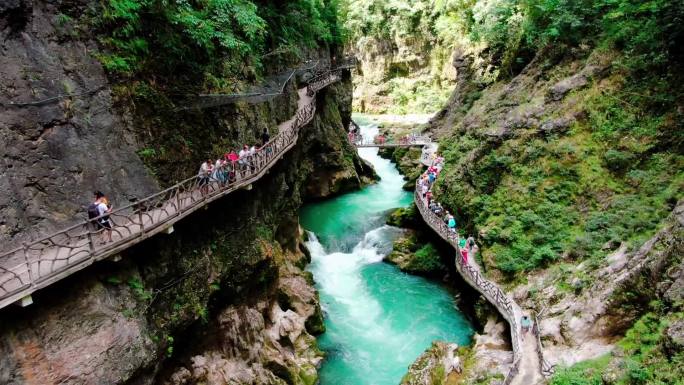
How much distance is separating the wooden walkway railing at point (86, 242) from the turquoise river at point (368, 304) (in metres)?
8.60

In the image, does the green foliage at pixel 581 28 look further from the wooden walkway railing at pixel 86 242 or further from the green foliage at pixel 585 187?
the wooden walkway railing at pixel 86 242

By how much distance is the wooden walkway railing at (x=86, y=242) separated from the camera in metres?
7.42

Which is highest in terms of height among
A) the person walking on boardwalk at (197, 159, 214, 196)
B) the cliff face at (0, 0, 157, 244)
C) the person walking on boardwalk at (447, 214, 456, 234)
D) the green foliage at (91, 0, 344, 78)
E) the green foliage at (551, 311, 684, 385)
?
the green foliage at (91, 0, 344, 78)

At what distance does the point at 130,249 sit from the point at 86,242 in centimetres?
91

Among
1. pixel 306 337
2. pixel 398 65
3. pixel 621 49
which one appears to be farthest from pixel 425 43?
pixel 306 337

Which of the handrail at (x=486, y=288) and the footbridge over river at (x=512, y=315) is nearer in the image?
the footbridge over river at (x=512, y=315)

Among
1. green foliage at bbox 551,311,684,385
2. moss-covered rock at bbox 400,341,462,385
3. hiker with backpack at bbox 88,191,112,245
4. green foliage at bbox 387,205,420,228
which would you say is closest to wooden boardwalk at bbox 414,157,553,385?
green foliage at bbox 551,311,684,385

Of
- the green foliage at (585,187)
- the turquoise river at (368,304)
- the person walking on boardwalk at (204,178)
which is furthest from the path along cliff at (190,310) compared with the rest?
the green foliage at (585,187)

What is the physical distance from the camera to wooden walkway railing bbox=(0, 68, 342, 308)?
7418mm

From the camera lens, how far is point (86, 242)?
9312mm


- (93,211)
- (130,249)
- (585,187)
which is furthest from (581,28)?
(93,211)

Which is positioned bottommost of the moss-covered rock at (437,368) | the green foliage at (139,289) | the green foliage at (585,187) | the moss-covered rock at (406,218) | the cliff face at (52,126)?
the moss-covered rock at (437,368)

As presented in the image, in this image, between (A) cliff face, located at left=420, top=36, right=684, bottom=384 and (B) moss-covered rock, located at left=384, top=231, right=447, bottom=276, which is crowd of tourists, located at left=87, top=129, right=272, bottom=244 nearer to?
(A) cliff face, located at left=420, top=36, right=684, bottom=384

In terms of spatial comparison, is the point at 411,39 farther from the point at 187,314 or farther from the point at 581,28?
the point at 187,314
